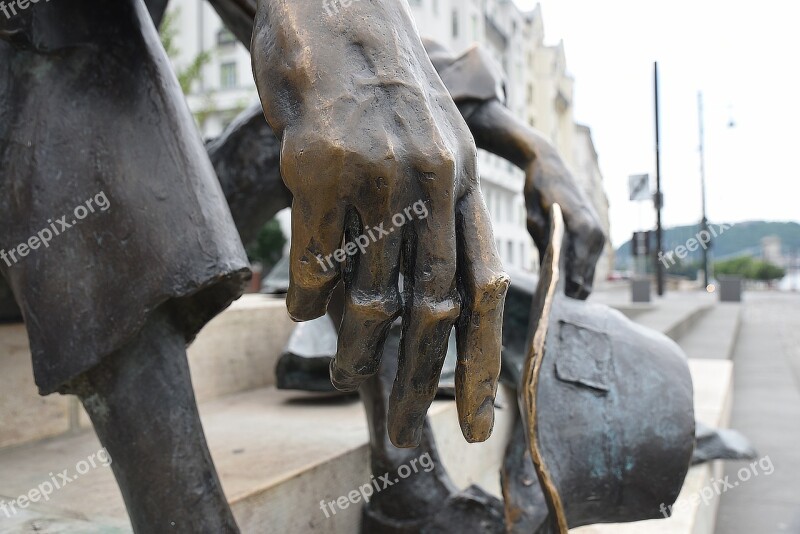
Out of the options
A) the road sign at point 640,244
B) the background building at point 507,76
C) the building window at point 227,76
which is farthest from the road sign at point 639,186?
the building window at point 227,76

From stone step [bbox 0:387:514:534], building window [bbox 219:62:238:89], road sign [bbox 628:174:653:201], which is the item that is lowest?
road sign [bbox 628:174:653:201]

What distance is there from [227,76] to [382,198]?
1048 inches

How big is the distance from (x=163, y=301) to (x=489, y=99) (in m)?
0.90

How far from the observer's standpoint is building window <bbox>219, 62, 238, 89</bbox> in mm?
25391

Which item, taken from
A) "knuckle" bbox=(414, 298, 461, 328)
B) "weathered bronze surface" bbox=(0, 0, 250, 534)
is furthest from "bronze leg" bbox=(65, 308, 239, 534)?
"knuckle" bbox=(414, 298, 461, 328)

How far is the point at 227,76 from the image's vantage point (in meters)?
25.6

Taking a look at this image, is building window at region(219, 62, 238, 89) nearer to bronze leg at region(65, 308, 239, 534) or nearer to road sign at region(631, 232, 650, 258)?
road sign at region(631, 232, 650, 258)

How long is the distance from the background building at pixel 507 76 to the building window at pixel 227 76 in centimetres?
4

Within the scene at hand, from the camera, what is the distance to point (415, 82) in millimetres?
694

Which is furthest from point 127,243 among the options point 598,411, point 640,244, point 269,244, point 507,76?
point 507,76

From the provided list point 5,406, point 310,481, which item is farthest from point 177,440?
point 5,406

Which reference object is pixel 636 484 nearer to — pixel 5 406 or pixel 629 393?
pixel 629 393

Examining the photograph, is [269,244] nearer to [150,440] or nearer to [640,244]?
[640,244]

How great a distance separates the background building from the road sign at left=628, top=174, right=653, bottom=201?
8.73 m
